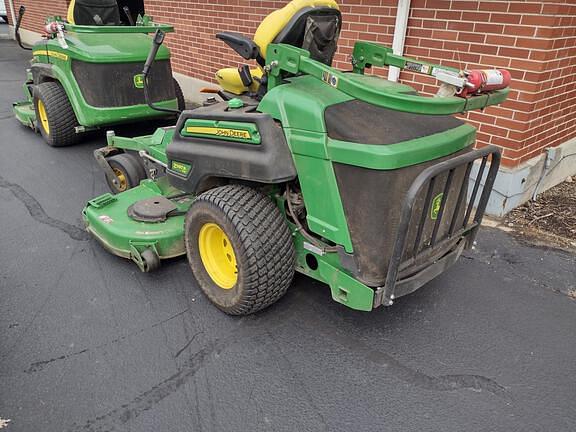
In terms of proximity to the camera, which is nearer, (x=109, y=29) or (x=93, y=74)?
(x=93, y=74)

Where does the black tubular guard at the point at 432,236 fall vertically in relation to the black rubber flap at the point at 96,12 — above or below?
below

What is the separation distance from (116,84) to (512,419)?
461 centimetres

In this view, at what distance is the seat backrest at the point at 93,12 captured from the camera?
17.3 feet

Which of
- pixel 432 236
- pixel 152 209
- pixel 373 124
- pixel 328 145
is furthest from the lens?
pixel 152 209

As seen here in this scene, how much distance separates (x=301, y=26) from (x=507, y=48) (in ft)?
6.33

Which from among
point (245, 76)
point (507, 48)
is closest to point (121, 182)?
point (245, 76)

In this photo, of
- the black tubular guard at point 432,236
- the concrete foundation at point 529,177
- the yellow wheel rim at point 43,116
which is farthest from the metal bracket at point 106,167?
the concrete foundation at point 529,177

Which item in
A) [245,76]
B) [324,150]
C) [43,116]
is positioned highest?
[245,76]

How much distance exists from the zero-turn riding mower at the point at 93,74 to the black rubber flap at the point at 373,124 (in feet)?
9.94

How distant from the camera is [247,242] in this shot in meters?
2.48

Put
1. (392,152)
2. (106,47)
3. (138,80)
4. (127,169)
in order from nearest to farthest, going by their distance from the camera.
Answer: (392,152)
(127,169)
(106,47)
(138,80)

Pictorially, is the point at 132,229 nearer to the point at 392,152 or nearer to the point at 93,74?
the point at 392,152

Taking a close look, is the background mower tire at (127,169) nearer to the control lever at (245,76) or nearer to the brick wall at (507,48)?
the control lever at (245,76)

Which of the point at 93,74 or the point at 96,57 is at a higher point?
the point at 96,57
